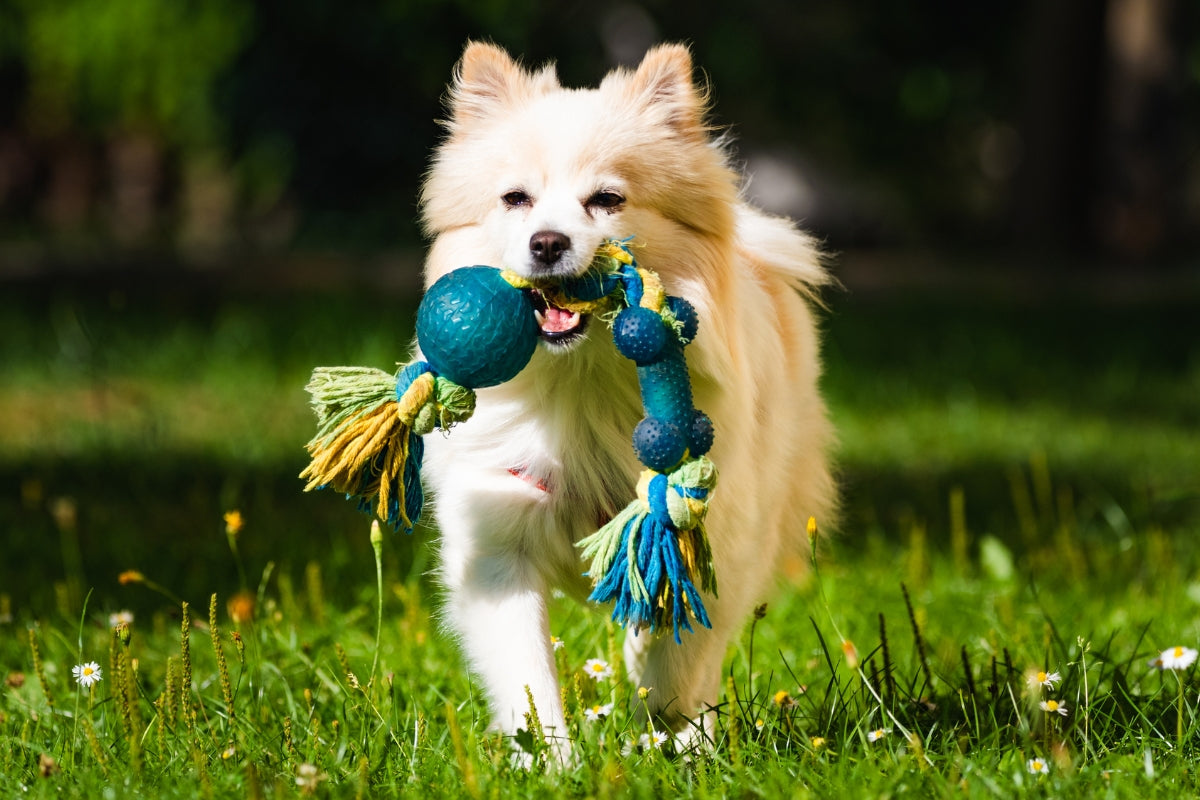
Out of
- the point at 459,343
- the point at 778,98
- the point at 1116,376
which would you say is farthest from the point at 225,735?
the point at 778,98

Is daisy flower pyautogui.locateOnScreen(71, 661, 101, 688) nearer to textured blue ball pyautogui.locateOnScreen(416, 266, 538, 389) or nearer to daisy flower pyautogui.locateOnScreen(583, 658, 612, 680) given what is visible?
textured blue ball pyautogui.locateOnScreen(416, 266, 538, 389)

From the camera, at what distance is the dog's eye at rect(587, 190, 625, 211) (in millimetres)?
2910

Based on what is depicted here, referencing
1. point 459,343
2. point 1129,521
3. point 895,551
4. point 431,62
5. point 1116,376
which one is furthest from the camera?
point 431,62

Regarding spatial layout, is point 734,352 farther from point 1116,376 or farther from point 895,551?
point 1116,376

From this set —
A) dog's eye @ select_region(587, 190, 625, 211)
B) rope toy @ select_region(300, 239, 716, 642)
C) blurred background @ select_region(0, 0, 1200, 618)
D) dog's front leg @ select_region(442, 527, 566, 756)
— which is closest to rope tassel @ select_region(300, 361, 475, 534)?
rope toy @ select_region(300, 239, 716, 642)

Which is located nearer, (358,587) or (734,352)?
(734,352)

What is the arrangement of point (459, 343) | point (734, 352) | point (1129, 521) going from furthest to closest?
point (1129, 521) < point (734, 352) < point (459, 343)

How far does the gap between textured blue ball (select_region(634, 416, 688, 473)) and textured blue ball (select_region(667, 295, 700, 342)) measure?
0.21 meters

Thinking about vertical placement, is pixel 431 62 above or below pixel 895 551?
above

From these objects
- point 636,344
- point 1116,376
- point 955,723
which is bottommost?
point 1116,376

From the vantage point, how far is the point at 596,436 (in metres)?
2.91

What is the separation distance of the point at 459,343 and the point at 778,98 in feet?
45.3

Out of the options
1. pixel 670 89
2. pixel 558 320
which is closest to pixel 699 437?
pixel 558 320

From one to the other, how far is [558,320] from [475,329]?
0.26m
